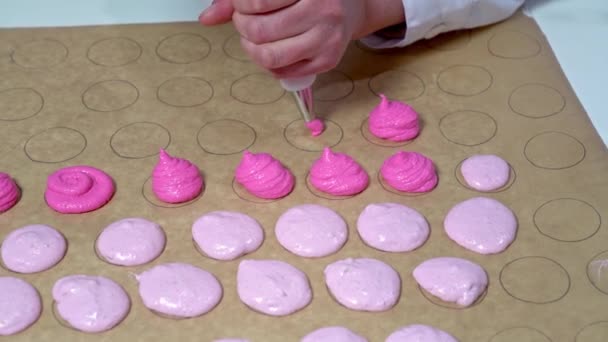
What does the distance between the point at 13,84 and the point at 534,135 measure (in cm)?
77

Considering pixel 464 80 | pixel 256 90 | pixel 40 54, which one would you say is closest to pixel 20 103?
pixel 40 54

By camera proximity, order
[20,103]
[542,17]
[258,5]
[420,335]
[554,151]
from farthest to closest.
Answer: [542,17] < [20,103] < [554,151] < [258,5] < [420,335]

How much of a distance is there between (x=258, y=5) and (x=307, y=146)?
0.23 m

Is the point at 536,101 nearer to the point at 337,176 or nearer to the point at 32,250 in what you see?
the point at 337,176

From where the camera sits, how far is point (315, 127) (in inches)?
42.2

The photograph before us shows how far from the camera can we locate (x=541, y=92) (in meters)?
1.12

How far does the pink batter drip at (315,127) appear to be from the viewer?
1.07 metres

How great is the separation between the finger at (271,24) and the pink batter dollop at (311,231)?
22cm

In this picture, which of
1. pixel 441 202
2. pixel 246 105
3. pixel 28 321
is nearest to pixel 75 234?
pixel 28 321

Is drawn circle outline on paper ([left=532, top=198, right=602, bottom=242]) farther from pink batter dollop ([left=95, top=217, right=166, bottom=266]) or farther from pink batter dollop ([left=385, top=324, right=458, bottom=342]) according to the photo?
pink batter dollop ([left=95, top=217, right=166, bottom=266])

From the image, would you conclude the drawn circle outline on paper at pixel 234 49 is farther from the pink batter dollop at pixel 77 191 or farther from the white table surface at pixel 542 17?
the pink batter dollop at pixel 77 191

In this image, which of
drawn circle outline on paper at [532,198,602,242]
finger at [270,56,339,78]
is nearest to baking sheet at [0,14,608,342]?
drawn circle outline on paper at [532,198,602,242]

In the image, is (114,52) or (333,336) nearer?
(333,336)

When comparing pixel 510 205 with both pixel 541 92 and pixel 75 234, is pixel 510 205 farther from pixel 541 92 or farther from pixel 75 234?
pixel 75 234
